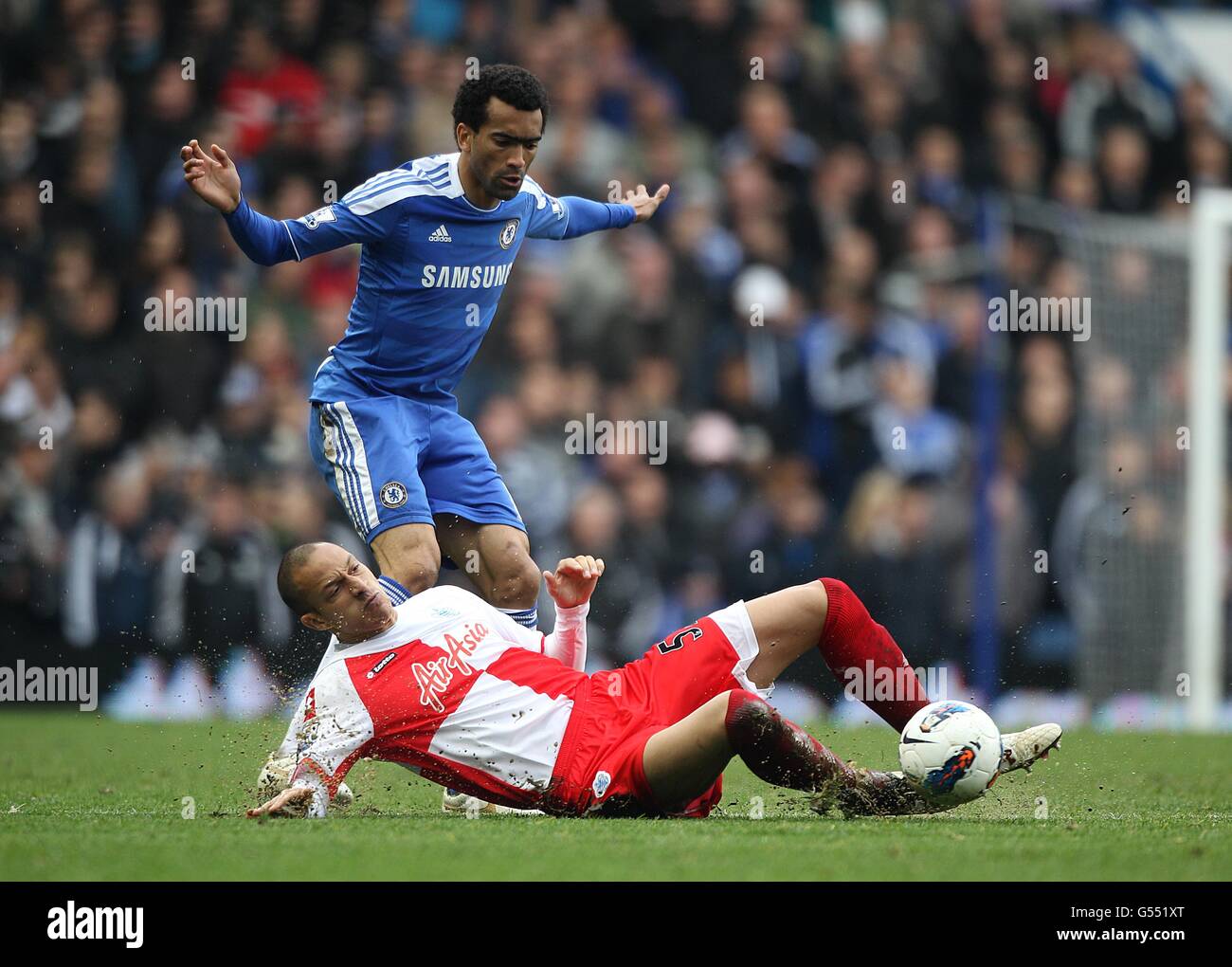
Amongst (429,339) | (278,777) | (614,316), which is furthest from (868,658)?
(614,316)

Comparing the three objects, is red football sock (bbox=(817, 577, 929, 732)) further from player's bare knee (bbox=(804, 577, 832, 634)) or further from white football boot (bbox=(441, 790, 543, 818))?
white football boot (bbox=(441, 790, 543, 818))

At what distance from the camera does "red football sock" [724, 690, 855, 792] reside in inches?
219

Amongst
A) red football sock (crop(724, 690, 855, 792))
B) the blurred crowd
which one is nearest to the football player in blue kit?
red football sock (crop(724, 690, 855, 792))

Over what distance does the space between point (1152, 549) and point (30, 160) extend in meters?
8.88

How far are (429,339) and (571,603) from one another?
1926 mm

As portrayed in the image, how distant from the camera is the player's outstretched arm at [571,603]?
6.11 metres

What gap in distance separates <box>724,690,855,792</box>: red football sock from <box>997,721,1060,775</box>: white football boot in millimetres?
696

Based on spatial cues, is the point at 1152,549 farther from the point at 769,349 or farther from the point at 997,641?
the point at 769,349

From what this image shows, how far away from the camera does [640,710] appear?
6.08 meters

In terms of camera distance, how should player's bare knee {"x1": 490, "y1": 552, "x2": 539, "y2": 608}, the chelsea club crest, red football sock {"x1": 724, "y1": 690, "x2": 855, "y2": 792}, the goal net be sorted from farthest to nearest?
the goal net < player's bare knee {"x1": 490, "y1": 552, "x2": 539, "y2": 608} < the chelsea club crest < red football sock {"x1": 724, "y1": 690, "x2": 855, "y2": 792}

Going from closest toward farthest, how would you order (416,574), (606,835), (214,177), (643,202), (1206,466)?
(606,835) → (214,177) → (416,574) → (643,202) → (1206,466)

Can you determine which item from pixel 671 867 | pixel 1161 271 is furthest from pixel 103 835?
pixel 1161 271

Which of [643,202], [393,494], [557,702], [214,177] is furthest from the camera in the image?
[643,202]

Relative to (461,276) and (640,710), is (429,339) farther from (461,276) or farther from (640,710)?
(640,710)
